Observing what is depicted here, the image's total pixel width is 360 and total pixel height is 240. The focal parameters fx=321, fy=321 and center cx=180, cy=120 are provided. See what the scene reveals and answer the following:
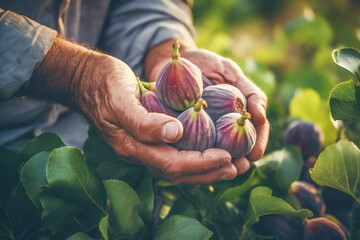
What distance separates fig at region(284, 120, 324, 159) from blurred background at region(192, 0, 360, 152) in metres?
0.08

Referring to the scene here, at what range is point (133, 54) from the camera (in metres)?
1.46

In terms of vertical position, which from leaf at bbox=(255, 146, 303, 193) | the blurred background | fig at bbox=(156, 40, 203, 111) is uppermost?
fig at bbox=(156, 40, 203, 111)

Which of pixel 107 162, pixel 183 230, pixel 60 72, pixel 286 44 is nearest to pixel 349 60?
pixel 183 230

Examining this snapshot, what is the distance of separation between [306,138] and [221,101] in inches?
20.6

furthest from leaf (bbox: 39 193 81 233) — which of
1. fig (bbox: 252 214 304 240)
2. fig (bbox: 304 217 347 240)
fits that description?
fig (bbox: 304 217 347 240)

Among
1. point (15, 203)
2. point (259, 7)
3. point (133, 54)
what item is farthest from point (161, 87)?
point (259, 7)

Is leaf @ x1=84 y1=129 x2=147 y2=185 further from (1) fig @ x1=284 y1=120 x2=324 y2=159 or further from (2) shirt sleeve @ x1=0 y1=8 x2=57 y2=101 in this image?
(1) fig @ x1=284 y1=120 x2=324 y2=159

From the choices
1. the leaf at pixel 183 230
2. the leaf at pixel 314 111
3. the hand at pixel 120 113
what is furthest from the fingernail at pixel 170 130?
the leaf at pixel 314 111

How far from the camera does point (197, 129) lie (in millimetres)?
806

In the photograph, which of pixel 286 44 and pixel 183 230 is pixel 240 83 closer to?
pixel 183 230

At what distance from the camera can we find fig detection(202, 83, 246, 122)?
88cm

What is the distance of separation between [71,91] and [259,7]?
10.8ft

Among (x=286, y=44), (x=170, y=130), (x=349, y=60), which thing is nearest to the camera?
(x=170, y=130)

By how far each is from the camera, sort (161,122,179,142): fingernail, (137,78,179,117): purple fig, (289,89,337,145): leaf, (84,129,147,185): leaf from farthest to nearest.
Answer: (289,89,337,145): leaf, (84,129,147,185): leaf, (137,78,179,117): purple fig, (161,122,179,142): fingernail
